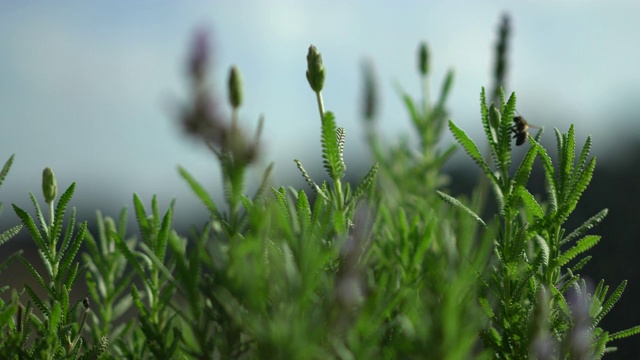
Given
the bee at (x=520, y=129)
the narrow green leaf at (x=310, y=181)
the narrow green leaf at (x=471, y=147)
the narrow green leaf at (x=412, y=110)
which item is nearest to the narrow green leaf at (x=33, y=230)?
the narrow green leaf at (x=310, y=181)

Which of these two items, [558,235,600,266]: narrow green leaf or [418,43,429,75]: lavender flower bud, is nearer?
[558,235,600,266]: narrow green leaf

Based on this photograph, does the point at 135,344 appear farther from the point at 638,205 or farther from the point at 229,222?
the point at 638,205

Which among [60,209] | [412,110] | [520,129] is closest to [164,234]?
[60,209]

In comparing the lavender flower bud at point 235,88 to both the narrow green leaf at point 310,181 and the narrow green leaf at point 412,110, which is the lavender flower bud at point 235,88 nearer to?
the narrow green leaf at point 310,181

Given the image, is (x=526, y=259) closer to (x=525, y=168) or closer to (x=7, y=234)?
(x=525, y=168)

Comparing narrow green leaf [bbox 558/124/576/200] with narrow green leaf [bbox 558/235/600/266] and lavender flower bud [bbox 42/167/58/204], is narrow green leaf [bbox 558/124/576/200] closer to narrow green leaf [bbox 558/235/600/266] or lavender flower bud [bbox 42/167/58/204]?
narrow green leaf [bbox 558/235/600/266]

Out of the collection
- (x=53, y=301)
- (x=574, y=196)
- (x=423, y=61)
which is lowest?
(x=53, y=301)

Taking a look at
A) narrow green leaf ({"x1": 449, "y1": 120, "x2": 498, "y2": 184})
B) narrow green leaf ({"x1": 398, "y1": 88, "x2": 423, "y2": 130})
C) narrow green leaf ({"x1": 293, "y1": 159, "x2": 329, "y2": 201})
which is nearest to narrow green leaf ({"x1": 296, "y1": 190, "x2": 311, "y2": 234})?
narrow green leaf ({"x1": 293, "y1": 159, "x2": 329, "y2": 201})

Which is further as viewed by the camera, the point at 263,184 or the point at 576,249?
the point at 576,249

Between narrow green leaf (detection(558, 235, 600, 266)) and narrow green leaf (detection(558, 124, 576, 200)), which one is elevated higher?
narrow green leaf (detection(558, 124, 576, 200))

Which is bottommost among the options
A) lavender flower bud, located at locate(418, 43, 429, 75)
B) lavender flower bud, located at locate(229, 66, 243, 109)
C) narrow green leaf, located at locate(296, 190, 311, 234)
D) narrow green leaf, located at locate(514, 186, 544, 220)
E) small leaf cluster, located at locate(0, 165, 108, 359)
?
small leaf cluster, located at locate(0, 165, 108, 359)

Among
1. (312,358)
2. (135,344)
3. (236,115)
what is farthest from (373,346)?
(135,344)
